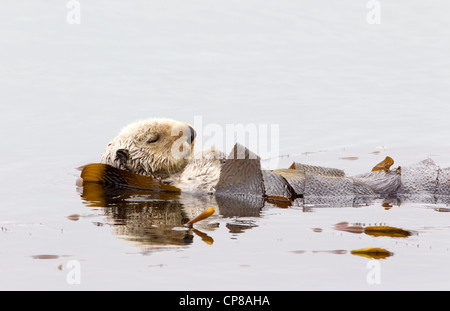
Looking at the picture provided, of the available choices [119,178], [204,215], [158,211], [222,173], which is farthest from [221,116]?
[204,215]

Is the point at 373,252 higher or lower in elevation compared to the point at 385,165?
lower

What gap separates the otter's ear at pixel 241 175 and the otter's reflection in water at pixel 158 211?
10cm

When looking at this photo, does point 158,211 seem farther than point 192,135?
No

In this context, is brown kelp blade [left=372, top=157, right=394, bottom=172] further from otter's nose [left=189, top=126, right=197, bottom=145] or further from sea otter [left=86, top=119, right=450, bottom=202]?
otter's nose [left=189, top=126, right=197, bottom=145]

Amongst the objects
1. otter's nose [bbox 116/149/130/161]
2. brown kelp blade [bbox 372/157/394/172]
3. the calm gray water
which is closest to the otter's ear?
the calm gray water

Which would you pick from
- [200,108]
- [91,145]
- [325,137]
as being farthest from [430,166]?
[200,108]

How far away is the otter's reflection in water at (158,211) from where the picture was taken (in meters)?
4.76

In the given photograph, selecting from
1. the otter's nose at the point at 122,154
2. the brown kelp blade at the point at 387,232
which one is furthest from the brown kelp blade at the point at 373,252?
the otter's nose at the point at 122,154

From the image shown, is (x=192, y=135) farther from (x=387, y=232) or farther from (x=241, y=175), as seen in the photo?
(x=387, y=232)

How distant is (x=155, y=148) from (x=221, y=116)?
4968 millimetres

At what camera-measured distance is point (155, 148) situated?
250 inches

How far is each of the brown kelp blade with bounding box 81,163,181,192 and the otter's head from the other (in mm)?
59

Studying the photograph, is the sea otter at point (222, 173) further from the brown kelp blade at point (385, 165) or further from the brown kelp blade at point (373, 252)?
the brown kelp blade at point (373, 252)

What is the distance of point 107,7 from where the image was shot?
21188 millimetres
